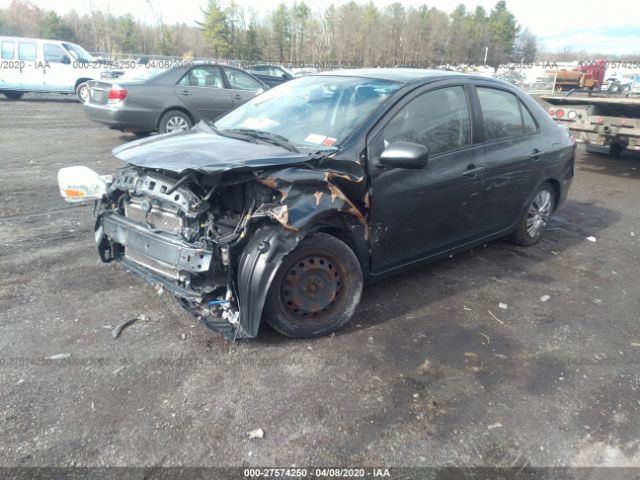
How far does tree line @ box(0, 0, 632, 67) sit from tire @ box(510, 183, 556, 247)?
47.9 metres

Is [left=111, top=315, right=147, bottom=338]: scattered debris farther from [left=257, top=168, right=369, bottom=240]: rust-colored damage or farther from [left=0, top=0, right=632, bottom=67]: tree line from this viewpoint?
[left=0, top=0, right=632, bottom=67]: tree line

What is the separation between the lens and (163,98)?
9.39m

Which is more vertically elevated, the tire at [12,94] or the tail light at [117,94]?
the tail light at [117,94]

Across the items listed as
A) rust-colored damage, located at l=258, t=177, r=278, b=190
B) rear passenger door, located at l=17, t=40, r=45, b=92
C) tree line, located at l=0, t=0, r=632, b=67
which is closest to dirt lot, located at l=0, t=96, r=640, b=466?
rust-colored damage, located at l=258, t=177, r=278, b=190

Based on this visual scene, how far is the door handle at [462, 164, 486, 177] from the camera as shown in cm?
406

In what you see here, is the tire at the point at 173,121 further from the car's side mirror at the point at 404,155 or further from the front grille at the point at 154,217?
the car's side mirror at the point at 404,155

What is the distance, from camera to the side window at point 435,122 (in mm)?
3674

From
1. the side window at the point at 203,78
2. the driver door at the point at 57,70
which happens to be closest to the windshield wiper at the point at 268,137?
the side window at the point at 203,78

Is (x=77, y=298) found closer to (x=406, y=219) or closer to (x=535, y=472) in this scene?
(x=406, y=219)

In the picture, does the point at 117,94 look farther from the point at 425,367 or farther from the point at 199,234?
the point at 425,367

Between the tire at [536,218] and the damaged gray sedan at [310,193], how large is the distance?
562mm

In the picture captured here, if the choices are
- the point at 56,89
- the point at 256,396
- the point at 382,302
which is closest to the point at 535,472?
the point at 256,396

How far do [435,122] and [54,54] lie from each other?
55.5 feet

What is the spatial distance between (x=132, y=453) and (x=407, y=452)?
1.35m
